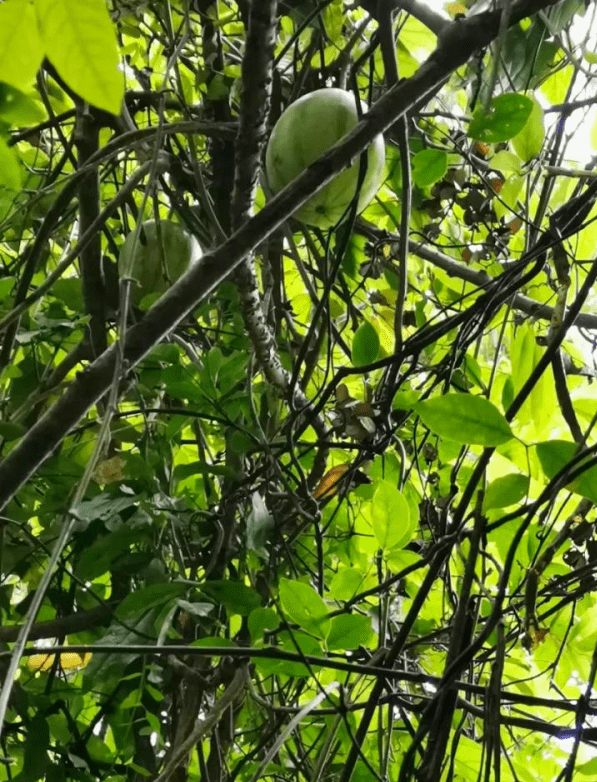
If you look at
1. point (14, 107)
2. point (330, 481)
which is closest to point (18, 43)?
point (14, 107)

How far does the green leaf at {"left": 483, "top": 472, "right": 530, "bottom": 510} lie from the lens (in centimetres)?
61

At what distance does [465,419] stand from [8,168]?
1.10 feet

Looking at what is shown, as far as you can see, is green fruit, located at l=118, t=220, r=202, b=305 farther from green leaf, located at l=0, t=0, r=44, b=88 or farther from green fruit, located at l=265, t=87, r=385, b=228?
green leaf, located at l=0, t=0, r=44, b=88

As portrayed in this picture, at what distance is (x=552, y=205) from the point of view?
117 cm

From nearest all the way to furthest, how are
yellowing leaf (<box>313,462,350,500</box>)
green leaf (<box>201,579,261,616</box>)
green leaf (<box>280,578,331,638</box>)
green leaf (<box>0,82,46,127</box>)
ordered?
green leaf (<box>0,82,46,127</box>) < green leaf (<box>280,578,331,638</box>) < green leaf (<box>201,579,261,616</box>) < yellowing leaf (<box>313,462,350,500</box>)

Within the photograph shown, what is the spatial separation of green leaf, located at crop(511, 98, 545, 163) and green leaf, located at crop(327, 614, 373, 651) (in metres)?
0.49

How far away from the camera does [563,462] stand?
1.92 ft

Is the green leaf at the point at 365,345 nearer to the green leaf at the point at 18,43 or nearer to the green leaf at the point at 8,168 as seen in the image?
the green leaf at the point at 8,168

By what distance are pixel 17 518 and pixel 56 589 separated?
0.09 m

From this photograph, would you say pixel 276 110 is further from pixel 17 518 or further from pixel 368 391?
pixel 17 518

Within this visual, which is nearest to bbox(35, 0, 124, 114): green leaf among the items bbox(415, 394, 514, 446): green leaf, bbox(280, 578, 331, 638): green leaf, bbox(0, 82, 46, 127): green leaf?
bbox(0, 82, 46, 127): green leaf

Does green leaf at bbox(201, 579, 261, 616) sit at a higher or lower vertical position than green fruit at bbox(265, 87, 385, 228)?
lower

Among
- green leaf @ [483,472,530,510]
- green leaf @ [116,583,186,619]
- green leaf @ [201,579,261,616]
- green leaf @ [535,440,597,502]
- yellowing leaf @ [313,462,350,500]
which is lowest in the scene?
green leaf @ [116,583,186,619]

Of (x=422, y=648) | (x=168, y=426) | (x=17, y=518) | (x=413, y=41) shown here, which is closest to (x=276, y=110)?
(x=413, y=41)
